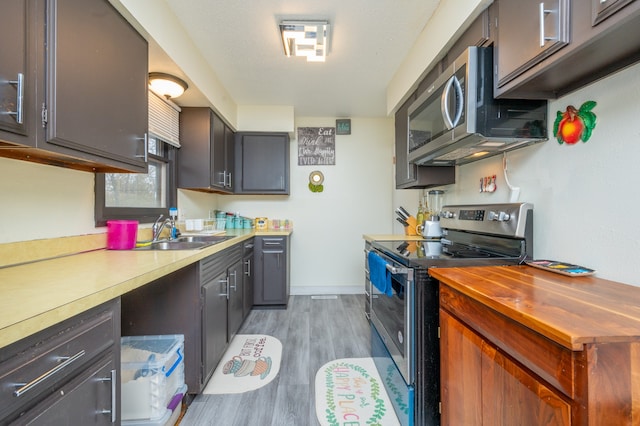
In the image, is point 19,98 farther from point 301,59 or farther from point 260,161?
point 260,161

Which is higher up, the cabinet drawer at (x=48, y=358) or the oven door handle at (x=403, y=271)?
the oven door handle at (x=403, y=271)

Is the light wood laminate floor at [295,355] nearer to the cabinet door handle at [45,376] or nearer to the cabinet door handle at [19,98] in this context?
the cabinet door handle at [45,376]

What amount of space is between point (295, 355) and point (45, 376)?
5.56 feet

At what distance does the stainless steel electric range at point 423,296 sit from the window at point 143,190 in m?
1.76

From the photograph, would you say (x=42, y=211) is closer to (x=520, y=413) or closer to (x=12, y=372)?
(x=12, y=372)

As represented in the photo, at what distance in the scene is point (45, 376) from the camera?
0.61m

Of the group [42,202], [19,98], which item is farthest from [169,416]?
[19,98]

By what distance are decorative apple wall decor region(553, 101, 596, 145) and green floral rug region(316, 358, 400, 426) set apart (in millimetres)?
1634

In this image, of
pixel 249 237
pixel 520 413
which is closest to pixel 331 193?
pixel 249 237

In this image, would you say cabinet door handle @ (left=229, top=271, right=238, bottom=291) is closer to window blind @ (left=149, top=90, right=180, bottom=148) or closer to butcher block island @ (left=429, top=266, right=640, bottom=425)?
window blind @ (left=149, top=90, right=180, bottom=148)

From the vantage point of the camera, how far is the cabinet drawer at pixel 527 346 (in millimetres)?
562

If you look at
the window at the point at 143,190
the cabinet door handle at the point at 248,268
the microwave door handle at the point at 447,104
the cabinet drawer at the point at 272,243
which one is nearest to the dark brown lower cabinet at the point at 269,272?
the cabinet drawer at the point at 272,243

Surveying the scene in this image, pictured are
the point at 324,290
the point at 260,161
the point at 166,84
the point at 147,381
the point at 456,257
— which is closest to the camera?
the point at 147,381

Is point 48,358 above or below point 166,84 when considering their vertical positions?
below
